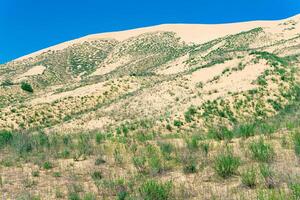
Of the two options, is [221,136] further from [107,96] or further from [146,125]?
[107,96]

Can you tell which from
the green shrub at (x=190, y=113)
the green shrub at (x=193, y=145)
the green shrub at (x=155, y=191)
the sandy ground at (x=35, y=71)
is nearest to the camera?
the green shrub at (x=155, y=191)

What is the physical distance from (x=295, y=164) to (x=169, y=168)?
315 centimetres

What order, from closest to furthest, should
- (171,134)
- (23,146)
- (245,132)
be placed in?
(245,132) → (23,146) → (171,134)

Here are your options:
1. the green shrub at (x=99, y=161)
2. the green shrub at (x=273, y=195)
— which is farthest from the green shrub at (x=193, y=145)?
the green shrub at (x=273, y=195)

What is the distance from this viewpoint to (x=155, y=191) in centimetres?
832

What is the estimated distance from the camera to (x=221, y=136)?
1478cm

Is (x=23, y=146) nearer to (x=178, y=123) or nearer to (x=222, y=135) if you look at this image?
(x=222, y=135)

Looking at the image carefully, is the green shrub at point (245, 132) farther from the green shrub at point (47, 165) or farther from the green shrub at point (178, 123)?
the green shrub at point (178, 123)

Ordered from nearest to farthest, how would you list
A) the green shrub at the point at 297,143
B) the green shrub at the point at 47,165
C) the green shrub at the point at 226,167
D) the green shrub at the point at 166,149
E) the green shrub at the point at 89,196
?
the green shrub at the point at 89,196 < the green shrub at the point at 226,167 < the green shrub at the point at 297,143 < the green shrub at the point at 47,165 < the green shrub at the point at 166,149

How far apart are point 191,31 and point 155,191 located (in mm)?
92394

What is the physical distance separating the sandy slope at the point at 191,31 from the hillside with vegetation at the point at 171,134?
17.3m

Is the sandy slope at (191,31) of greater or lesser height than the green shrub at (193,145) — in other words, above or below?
above

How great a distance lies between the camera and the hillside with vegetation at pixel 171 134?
9.16 metres

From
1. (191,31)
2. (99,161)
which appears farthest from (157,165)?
(191,31)
